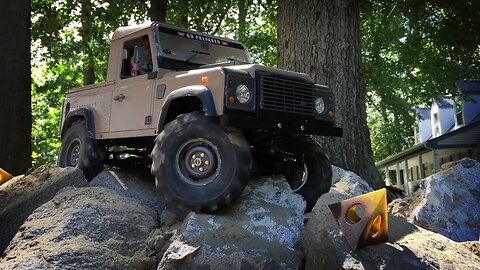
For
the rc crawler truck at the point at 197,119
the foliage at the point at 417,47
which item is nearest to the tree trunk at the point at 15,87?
the rc crawler truck at the point at 197,119

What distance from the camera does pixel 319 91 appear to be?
532 cm

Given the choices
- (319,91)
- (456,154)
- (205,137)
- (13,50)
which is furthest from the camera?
(456,154)

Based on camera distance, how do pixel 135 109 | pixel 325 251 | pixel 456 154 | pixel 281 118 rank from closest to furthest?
pixel 325 251 → pixel 281 118 → pixel 135 109 → pixel 456 154

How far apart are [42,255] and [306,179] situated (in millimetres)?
2700

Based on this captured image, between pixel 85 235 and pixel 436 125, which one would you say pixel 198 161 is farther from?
pixel 436 125

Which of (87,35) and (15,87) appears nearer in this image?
(15,87)

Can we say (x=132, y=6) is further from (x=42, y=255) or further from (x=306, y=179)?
(x=42, y=255)

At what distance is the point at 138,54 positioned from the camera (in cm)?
568

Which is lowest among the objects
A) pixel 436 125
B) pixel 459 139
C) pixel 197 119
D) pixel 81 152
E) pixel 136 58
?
pixel 81 152

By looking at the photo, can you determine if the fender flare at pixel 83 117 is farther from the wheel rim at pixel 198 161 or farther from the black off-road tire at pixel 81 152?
the wheel rim at pixel 198 161

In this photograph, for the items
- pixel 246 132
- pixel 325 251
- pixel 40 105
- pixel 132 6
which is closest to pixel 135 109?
pixel 246 132

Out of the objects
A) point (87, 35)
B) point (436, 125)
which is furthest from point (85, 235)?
point (436, 125)

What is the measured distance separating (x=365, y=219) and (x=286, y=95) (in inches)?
68.7

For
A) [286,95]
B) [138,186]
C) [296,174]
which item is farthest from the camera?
[296,174]
